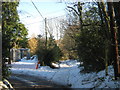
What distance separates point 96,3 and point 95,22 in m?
1.79

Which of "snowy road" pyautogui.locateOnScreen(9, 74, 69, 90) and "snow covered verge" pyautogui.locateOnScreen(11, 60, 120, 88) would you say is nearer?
"snow covered verge" pyautogui.locateOnScreen(11, 60, 120, 88)

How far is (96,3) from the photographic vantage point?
1262 cm

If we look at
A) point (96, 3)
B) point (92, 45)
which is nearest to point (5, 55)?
point (92, 45)

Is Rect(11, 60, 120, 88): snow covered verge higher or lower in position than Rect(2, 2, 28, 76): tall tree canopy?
lower

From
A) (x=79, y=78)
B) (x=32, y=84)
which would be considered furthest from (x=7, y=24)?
(x=79, y=78)

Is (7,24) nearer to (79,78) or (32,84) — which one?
(32,84)

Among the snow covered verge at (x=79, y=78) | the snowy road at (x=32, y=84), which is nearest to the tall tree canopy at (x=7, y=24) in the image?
the snowy road at (x=32, y=84)

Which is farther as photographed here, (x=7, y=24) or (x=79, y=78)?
(x=79, y=78)

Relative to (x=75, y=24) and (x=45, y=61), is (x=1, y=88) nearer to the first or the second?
(x=75, y=24)

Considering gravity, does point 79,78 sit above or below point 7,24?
below

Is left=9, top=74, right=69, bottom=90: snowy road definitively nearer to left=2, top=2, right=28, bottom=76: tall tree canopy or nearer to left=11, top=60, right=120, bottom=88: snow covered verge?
left=11, top=60, right=120, bottom=88: snow covered verge

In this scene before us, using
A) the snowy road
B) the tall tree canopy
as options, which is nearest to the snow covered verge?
the snowy road

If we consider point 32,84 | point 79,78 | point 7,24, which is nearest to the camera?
point 7,24

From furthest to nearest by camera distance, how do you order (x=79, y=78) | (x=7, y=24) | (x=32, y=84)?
1. (x=79, y=78)
2. (x=32, y=84)
3. (x=7, y=24)
